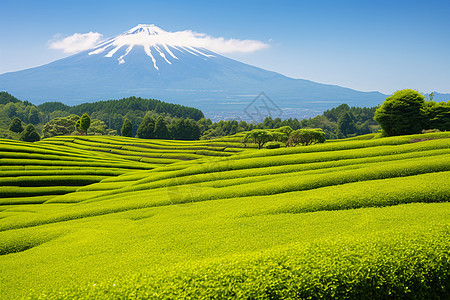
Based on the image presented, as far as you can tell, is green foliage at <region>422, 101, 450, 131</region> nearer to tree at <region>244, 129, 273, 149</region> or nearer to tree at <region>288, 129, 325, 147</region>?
tree at <region>288, 129, 325, 147</region>

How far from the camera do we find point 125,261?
12.1m

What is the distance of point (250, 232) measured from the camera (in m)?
13.7

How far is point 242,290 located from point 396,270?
15.2 feet

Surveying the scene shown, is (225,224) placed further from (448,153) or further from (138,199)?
(448,153)

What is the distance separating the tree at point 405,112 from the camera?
141ft

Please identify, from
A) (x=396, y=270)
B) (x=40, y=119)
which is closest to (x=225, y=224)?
(x=396, y=270)

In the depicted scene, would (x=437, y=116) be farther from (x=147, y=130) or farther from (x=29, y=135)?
(x=29, y=135)

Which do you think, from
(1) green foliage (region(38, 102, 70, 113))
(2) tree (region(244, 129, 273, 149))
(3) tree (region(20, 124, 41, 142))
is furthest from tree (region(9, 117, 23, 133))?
(2) tree (region(244, 129, 273, 149))

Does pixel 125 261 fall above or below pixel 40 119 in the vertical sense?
below

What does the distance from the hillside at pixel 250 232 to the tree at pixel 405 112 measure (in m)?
11.3

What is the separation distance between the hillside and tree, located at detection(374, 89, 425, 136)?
11.3m

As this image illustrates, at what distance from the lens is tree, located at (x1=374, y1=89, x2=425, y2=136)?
42.9 metres

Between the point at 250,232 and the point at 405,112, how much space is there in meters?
40.1

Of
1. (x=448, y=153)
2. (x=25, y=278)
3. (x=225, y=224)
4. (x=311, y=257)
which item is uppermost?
(x=448, y=153)
